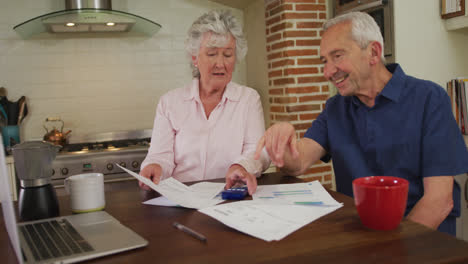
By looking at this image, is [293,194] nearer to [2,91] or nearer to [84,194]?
[84,194]

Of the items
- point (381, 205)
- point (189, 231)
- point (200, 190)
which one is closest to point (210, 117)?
point (200, 190)

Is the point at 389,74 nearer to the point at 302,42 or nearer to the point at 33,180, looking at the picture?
the point at 33,180

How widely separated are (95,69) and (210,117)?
2.01 m

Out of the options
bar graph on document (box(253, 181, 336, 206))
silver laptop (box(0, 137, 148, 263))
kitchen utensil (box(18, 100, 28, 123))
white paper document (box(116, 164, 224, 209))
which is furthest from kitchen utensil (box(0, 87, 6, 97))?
bar graph on document (box(253, 181, 336, 206))

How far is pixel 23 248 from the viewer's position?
98cm

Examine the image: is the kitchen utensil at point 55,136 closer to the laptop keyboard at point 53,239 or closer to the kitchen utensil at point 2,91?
the kitchen utensil at point 2,91

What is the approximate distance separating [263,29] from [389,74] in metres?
2.17

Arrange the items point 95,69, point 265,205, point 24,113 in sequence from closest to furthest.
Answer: point 265,205 < point 24,113 < point 95,69

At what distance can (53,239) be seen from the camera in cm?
104

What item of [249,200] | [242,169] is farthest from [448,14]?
[249,200]

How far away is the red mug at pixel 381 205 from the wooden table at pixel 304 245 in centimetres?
2

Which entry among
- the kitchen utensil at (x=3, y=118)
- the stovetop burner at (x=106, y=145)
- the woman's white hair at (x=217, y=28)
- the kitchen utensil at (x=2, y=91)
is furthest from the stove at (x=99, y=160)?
the woman's white hair at (x=217, y=28)

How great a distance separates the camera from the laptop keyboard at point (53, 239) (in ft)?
3.12

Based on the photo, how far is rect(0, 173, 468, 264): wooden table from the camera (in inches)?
34.2
